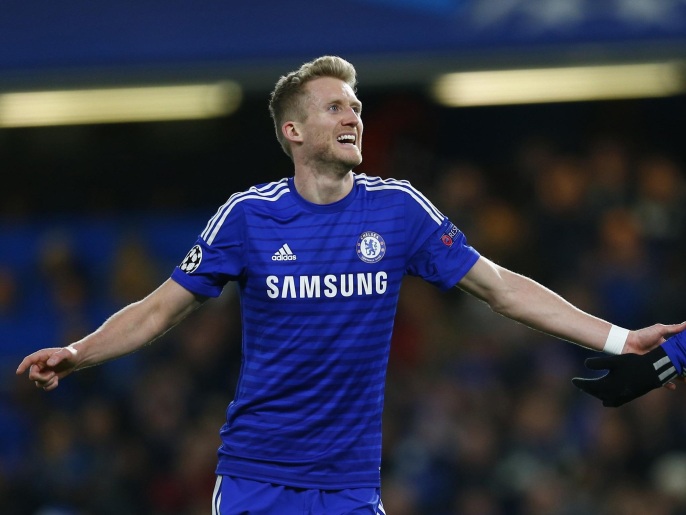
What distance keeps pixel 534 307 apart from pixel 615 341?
1.12 feet

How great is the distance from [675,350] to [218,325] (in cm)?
551

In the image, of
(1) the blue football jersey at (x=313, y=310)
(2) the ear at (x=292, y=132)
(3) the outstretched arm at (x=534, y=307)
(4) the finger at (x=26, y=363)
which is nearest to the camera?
(4) the finger at (x=26, y=363)

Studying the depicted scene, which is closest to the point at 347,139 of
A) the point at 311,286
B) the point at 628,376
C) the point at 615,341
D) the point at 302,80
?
the point at 302,80

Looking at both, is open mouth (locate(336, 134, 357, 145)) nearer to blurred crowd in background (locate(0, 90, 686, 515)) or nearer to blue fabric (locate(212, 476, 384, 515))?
blue fabric (locate(212, 476, 384, 515))

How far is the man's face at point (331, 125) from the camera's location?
16.1 ft

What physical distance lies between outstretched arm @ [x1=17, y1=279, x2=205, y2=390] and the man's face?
2.35ft

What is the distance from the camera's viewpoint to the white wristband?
4938mm

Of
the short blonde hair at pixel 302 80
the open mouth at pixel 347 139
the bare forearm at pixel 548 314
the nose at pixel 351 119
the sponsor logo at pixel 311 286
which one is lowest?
the bare forearm at pixel 548 314

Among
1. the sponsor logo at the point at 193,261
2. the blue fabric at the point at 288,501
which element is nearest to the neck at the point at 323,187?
the sponsor logo at the point at 193,261

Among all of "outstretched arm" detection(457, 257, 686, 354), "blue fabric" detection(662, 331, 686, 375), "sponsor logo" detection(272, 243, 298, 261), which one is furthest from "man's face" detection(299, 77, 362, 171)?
"blue fabric" detection(662, 331, 686, 375)

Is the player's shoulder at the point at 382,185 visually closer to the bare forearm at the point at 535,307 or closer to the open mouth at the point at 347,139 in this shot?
the open mouth at the point at 347,139

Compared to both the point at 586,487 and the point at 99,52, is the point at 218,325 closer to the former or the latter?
the point at 99,52

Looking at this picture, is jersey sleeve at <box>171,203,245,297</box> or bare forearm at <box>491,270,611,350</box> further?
bare forearm at <box>491,270,611,350</box>

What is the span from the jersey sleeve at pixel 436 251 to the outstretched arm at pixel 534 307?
0.06 metres
